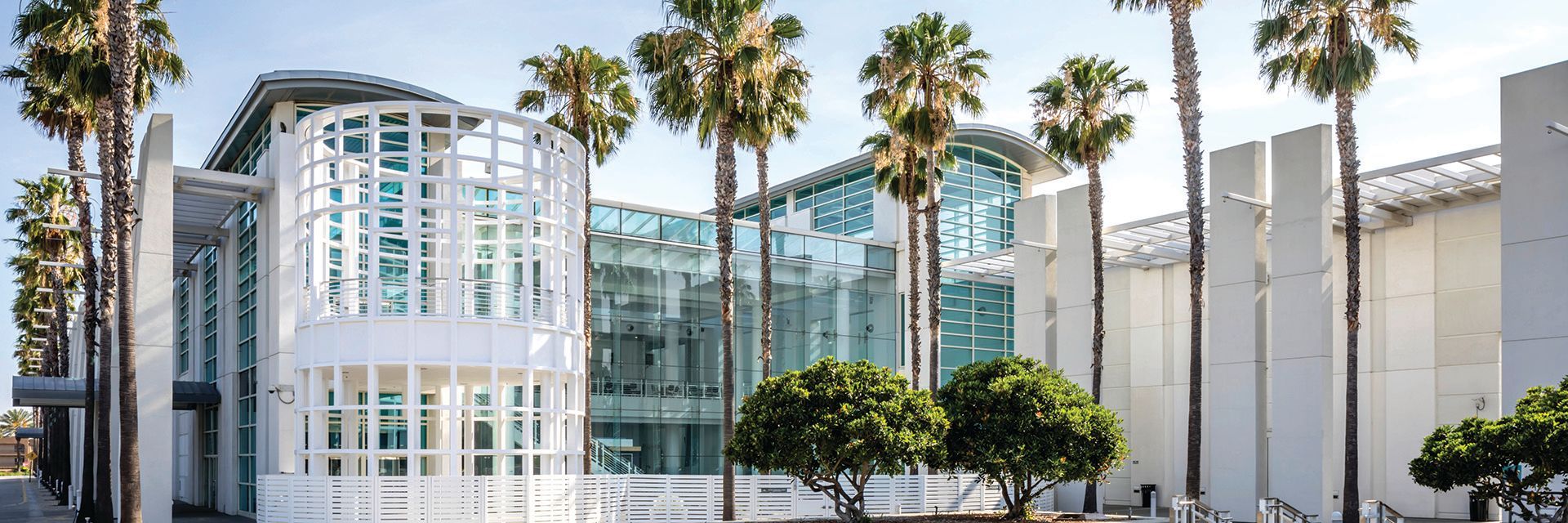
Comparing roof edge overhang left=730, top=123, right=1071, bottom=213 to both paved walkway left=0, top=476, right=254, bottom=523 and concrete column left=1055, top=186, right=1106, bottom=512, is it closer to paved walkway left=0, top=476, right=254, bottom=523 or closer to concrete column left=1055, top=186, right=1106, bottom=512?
concrete column left=1055, top=186, right=1106, bottom=512

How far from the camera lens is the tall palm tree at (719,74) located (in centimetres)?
2620

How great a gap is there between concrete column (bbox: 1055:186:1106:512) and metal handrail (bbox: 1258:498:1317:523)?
26.8ft

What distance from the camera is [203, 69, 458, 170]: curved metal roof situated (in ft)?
96.5

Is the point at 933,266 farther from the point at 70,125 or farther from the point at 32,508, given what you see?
the point at 32,508

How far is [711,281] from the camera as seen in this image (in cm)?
3744

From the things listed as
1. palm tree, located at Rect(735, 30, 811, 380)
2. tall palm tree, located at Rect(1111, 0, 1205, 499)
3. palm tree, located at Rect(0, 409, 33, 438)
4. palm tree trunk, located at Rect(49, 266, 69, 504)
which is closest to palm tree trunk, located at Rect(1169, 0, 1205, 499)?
tall palm tree, located at Rect(1111, 0, 1205, 499)

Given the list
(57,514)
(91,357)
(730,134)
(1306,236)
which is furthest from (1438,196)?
(57,514)

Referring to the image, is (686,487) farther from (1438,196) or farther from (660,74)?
(1438,196)

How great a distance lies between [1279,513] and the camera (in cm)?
2550

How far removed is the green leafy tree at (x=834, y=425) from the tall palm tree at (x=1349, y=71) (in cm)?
874

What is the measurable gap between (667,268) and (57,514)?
781 inches

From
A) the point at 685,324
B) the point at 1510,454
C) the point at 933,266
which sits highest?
the point at 933,266

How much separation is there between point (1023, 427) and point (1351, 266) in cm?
763

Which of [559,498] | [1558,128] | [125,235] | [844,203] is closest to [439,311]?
[559,498]
